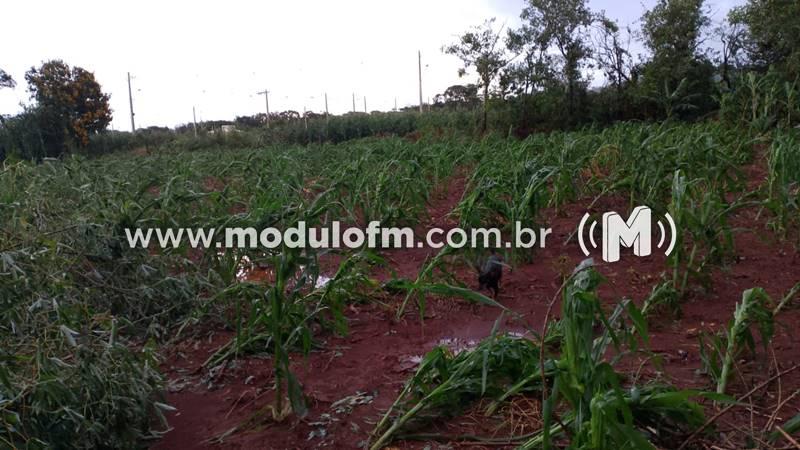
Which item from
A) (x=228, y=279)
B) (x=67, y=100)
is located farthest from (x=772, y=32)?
(x=67, y=100)

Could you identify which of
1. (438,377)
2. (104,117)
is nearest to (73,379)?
(438,377)

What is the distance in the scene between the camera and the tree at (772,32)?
31.4 feet

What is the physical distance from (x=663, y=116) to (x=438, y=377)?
12053mm

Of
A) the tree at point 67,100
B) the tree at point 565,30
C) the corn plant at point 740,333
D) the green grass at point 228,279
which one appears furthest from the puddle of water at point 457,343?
the tree at point 67,100

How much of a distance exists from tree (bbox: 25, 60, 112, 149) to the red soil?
1654 cm

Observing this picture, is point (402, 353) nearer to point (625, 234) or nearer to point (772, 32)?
point (625, 234)

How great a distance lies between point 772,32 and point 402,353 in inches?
418

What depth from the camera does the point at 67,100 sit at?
1656cm

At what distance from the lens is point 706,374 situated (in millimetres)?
1984

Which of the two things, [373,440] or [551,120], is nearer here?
[373,440]

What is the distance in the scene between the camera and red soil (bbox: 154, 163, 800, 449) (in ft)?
6.35

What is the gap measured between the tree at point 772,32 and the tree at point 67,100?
16374mm

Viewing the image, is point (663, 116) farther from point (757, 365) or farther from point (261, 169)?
point (757, 365)

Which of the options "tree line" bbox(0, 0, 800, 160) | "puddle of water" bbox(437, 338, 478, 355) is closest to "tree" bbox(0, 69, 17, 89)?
"tree line" bbox(0, 0, 800, 160)
